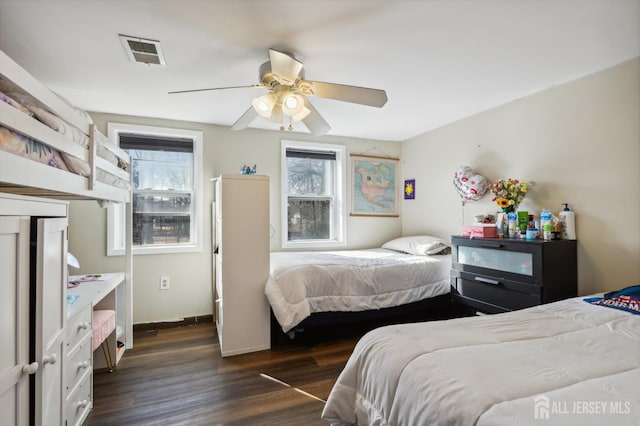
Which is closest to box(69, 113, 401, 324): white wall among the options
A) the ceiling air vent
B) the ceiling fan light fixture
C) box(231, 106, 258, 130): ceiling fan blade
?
box(231, 106, 258, 130): ceiling fan blade

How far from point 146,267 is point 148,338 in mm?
742

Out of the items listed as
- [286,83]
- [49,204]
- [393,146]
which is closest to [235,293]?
[49,204]

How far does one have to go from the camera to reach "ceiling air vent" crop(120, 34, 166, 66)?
1.81 m

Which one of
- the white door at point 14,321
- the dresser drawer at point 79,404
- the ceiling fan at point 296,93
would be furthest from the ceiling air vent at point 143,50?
the dresser drawer at point 79,404

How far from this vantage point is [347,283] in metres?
2.76

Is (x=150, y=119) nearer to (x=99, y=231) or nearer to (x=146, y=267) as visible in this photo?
(x=99, y=231)

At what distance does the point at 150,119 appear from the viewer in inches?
130

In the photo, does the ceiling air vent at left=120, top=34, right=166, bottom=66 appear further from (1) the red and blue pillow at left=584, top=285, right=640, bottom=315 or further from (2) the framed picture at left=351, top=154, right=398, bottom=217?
(1) the red and blue pillow at left=584, top=285, right=640, bottom=315

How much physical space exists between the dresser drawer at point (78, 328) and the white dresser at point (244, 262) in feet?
3.15

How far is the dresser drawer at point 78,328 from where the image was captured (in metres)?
1.56

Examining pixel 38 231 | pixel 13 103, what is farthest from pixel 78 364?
pixel 13 103

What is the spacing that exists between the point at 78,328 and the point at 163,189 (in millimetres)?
2028

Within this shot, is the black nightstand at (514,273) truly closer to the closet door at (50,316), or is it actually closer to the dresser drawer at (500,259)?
the dresser drawer at (500,259)

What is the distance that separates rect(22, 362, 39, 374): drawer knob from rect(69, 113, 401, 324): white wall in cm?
240
